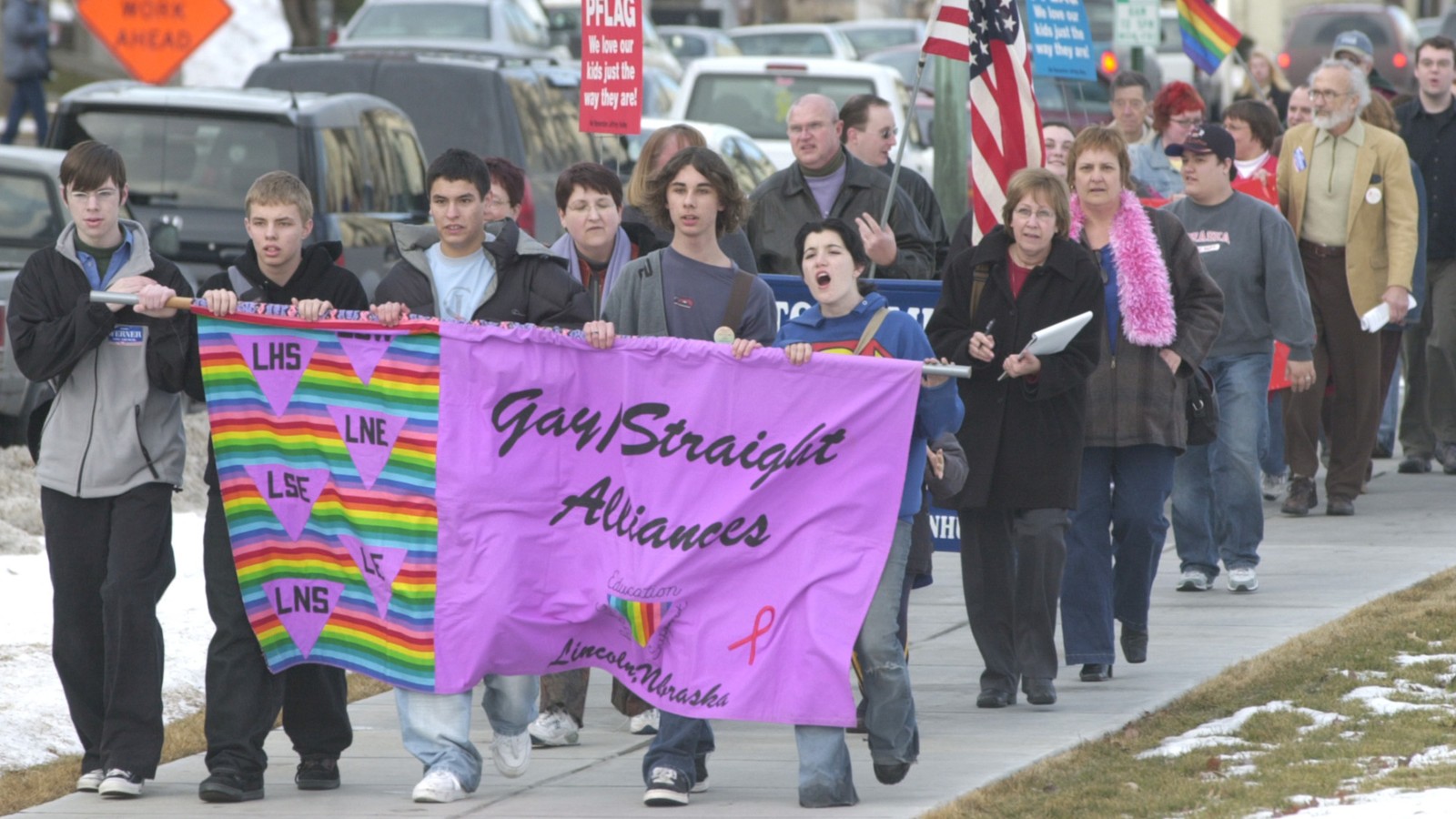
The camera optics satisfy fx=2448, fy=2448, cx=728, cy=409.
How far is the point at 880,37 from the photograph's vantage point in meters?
41.7

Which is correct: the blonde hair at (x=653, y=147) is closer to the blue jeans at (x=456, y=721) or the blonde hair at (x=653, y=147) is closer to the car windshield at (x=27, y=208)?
the blue jeans at (x=456, y=721)

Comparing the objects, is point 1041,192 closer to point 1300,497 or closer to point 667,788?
point 667,788

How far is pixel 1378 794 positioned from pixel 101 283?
406 cm

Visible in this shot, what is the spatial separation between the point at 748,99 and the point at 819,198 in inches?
491

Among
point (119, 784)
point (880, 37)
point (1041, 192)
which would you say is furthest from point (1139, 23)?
point (880, 37)

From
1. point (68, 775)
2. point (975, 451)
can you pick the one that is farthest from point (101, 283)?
point (975, 451)

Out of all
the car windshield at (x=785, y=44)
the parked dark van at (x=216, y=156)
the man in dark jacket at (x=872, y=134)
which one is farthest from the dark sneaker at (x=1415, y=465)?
the car windshield at (x=785, y=44)

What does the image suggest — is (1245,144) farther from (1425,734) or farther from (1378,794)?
(1378,794)

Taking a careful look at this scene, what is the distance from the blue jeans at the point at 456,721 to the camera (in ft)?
23.8

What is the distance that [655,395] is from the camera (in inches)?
287

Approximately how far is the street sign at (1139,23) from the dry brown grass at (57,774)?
13.2m

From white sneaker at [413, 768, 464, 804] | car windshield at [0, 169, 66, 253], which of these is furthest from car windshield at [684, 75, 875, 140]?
white sneaker at [413, 768, 464, 804]

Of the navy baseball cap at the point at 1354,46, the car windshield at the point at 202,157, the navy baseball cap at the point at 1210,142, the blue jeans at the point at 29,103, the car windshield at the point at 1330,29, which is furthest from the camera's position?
the car windshield at the point at 1330,29

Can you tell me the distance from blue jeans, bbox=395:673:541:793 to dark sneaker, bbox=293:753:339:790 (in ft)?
1.01
